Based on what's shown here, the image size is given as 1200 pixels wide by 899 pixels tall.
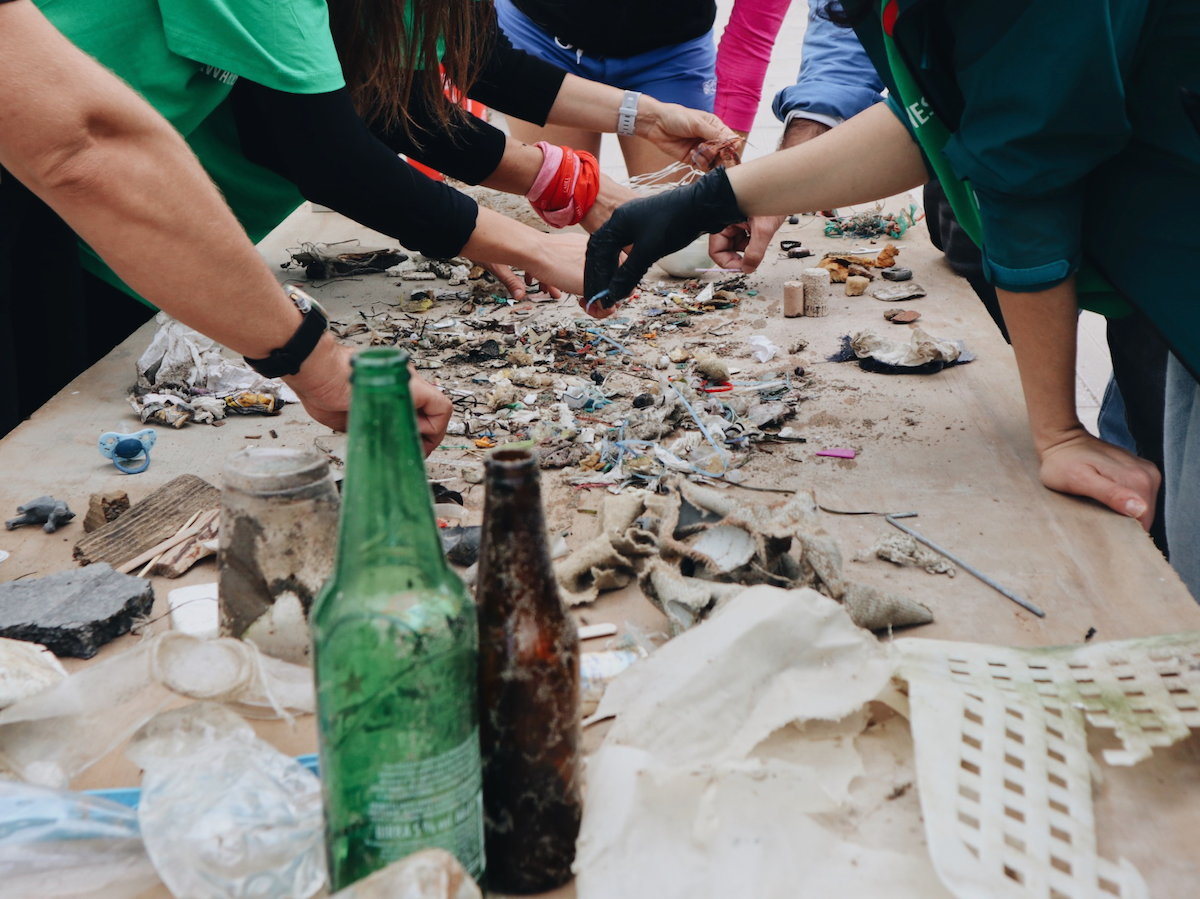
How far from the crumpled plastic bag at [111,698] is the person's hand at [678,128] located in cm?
194

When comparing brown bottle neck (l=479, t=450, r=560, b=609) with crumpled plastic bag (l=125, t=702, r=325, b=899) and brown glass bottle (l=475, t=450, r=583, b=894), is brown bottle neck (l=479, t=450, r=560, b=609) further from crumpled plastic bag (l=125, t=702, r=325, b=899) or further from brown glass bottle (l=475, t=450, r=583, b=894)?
crumpled plastic bag (l=125, t=702, r=325, b=899)

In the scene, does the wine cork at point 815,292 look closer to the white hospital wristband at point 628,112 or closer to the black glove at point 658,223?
the black glove at point 658,223

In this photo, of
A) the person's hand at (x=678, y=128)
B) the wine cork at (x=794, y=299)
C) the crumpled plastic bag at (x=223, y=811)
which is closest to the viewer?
the crumpled plastic bag at (x=223, y=811)

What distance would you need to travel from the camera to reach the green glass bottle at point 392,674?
1.76ft

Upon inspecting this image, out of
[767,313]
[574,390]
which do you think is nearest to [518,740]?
[574,390]

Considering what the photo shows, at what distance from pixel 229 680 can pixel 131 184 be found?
0.62m

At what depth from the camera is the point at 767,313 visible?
2.15 m

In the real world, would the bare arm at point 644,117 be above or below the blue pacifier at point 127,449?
above

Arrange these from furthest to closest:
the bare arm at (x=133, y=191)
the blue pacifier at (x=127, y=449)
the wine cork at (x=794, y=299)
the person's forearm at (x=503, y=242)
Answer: the wine cork at (x=794, y=299) → the person's forearm at (x=503, y=242) → the blue pacifier at (x=127, y=449) → the bare arm at (x=133, y=191)

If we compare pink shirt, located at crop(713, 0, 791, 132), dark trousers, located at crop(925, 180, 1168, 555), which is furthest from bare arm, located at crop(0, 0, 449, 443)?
pink shirt, located at crop(713, 0, 791, 132)

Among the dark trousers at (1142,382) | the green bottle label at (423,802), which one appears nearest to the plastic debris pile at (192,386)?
the green bottle label at (423,802)

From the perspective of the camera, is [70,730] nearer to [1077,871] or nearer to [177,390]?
[1077,871]

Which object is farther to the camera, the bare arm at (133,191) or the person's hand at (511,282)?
the person's hand at (511,282)

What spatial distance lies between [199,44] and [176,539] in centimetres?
74
